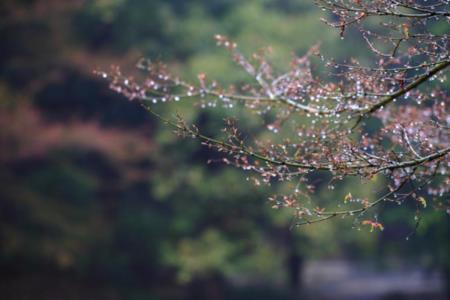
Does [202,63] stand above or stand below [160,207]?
above

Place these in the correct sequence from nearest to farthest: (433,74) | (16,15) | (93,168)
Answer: (433,74) → (16,15) → (93,168)

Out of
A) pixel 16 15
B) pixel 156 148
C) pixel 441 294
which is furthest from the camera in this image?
pixel 441 294

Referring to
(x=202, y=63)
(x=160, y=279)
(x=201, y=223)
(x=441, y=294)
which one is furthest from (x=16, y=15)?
(x=441, y=294)

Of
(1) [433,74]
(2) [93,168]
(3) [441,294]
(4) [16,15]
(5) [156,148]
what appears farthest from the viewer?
(3) [441,294]

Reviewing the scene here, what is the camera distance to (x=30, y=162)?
1514 centimetres

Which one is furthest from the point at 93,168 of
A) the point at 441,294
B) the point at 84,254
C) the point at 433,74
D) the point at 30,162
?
the point at 433,74

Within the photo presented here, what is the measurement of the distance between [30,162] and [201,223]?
15.3 feet

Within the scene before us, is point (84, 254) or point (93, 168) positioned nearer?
point (84, 254)

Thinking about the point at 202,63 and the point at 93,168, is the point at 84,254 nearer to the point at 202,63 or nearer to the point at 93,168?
the point at 93,168

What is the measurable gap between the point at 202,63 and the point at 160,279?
6.68 metres

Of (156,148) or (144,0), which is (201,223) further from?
(144,0)

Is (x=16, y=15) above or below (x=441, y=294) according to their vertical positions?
above

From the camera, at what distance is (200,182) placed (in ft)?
47.1

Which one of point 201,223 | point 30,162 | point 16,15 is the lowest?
point 201,223
